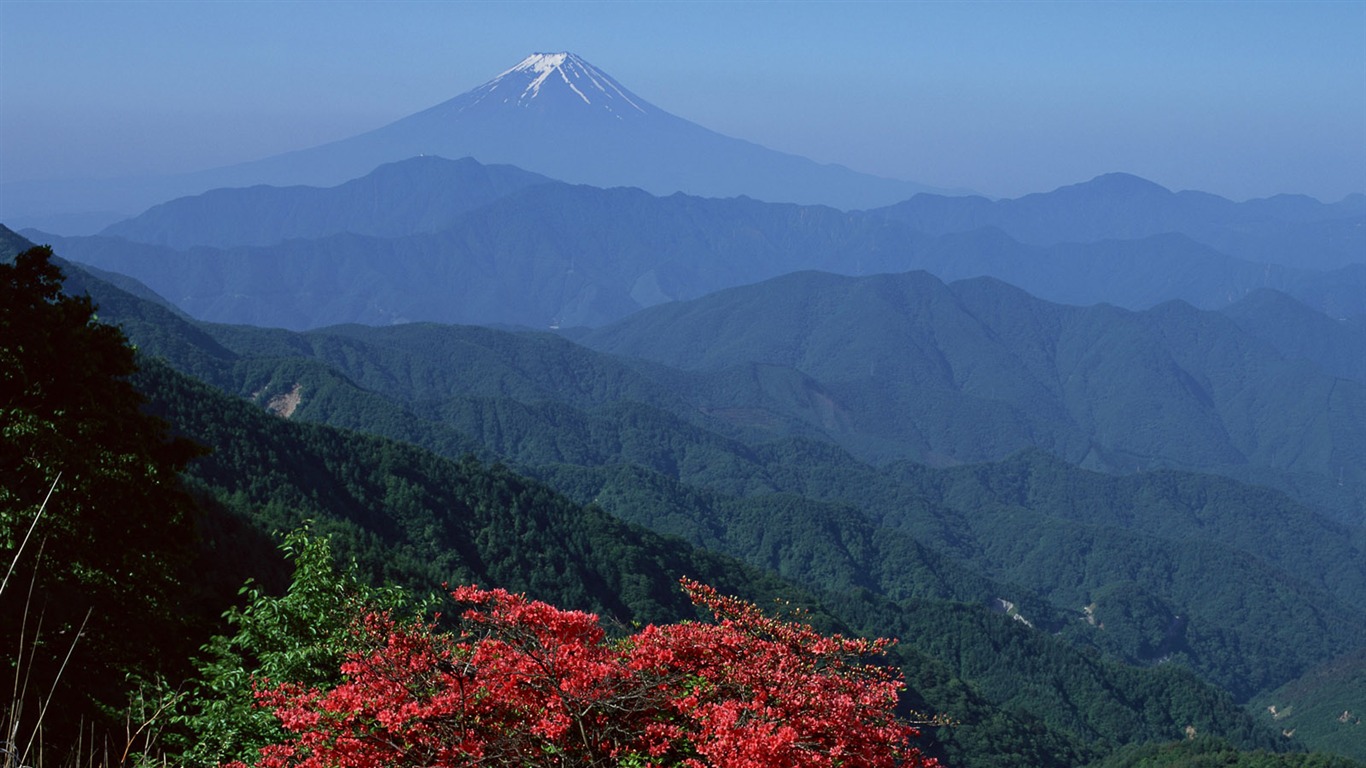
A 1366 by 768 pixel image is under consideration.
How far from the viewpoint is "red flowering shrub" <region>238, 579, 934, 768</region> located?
11141 millimetres

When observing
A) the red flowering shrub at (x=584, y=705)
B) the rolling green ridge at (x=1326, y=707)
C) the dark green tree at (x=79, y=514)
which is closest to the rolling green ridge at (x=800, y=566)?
the rolling green ridge at (x=1326, y=707)

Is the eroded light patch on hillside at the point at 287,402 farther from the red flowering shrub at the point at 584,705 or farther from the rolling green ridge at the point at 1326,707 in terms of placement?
the red flowering shrub at the point at 584,705

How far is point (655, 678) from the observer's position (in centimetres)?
1233

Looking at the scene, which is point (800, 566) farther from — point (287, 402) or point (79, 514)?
point (79, 514)

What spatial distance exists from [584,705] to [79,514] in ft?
37.3

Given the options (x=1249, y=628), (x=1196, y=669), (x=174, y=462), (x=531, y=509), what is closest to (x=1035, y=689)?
(x=531, y=509)

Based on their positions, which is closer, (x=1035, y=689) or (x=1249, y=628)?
(x=1035, y=689)

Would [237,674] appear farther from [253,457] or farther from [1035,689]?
[1035,689]

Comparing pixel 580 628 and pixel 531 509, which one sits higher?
pixel 580 628

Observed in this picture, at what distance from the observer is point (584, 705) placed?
1169 centimetres

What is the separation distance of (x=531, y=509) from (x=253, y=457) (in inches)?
1015

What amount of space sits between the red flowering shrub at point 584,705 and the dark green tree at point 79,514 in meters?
6.23

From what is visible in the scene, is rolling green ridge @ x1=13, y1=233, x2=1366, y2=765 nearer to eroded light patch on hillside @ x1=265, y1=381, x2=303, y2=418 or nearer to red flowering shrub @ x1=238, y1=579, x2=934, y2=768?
eroded light patch on hillside @ x1=265, y1=381, x2=303, y2=418

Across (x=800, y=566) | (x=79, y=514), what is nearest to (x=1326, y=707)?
(x=800, y=566)
